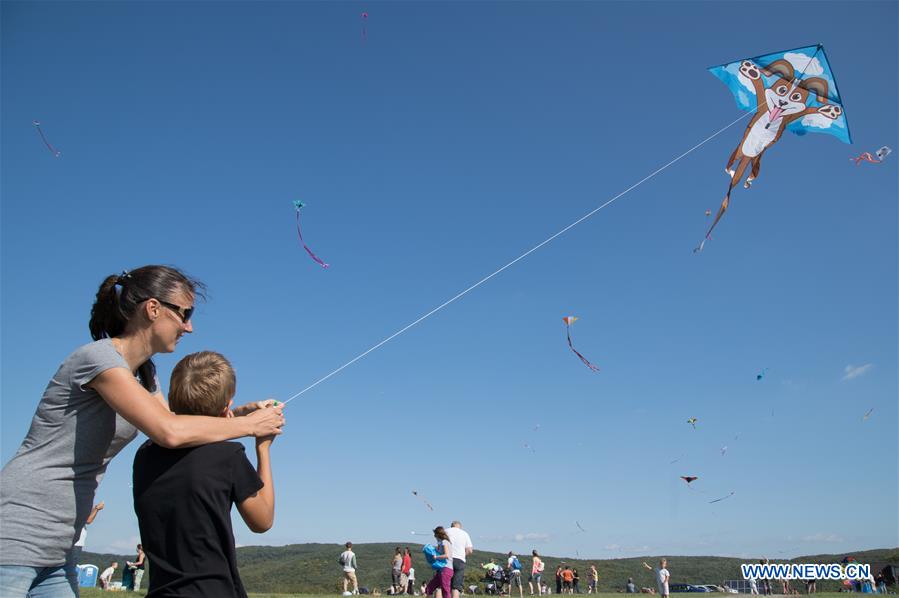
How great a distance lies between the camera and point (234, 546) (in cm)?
169

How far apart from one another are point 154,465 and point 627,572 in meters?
102

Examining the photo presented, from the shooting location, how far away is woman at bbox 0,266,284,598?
171 cm

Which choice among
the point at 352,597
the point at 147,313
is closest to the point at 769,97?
the point at 147,313

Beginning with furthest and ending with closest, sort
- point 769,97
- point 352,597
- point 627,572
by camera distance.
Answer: point 627,572, point 352,597, point 769,97

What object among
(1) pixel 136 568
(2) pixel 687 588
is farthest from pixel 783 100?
(2) pixel 687 588

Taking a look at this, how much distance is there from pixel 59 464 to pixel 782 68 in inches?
350

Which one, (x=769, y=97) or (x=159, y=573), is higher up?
(x=769, y=97)

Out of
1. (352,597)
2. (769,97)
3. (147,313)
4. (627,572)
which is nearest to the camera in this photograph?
(147,313)

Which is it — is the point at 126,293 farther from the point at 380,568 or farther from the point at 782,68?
the point at 380,568

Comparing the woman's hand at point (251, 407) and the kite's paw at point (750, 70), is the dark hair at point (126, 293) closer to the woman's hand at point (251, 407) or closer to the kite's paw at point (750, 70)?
the woman's hand at point (251, 407)

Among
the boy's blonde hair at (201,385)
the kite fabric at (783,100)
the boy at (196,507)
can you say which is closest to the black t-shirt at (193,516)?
the boy at (196,507)

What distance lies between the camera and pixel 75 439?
6.03 feet

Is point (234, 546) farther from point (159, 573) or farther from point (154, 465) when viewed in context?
point (154, 465)

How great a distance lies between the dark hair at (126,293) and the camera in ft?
6.66
